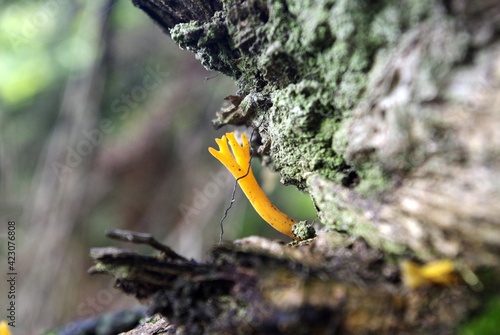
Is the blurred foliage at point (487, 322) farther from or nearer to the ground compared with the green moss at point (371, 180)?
nearer to the ground

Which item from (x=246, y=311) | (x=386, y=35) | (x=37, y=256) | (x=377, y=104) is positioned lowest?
(x=246, y=311)

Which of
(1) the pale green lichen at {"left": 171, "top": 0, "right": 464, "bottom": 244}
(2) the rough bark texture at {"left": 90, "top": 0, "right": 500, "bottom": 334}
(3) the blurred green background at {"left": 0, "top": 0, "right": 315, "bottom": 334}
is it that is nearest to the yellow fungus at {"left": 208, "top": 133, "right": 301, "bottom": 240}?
(1) the pale green lichen at {"left": 171, "top": 0, "right": 464, "bottom": 244}

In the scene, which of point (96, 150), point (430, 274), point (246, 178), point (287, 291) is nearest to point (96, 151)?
point (96, 150)

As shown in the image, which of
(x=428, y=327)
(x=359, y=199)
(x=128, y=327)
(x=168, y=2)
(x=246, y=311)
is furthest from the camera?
(x=128, y=327)

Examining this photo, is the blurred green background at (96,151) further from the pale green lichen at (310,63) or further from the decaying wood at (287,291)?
the decaying wood at (287,291)

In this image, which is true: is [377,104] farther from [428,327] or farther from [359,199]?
[428,327]

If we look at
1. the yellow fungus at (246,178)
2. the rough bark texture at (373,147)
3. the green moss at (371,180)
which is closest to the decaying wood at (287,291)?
the rough bark texture at (373,147)

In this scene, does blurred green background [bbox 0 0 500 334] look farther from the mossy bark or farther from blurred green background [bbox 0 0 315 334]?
the mossy bark

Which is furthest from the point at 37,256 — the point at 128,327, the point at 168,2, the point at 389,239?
the point at 389,239

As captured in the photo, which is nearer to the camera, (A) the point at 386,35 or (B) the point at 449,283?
(B) the point at 449,283
